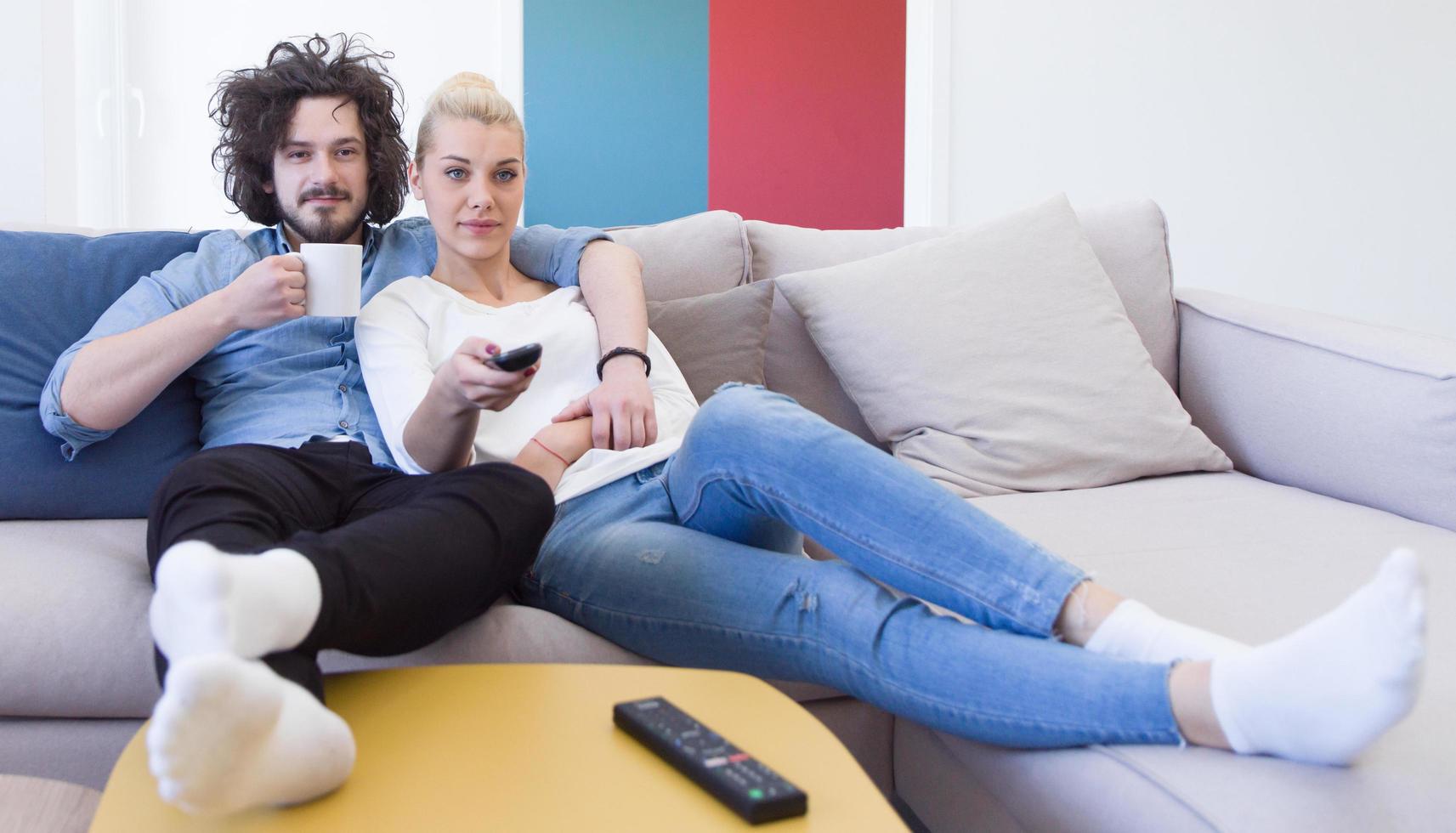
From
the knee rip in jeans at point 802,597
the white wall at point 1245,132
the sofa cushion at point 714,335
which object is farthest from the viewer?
the white wall at point 1245,132

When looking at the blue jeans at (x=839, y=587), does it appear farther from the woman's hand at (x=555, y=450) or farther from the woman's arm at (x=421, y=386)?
the woman's arm at (x=421, y=386)

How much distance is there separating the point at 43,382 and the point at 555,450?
2.44 feet

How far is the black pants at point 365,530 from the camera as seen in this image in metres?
0.94

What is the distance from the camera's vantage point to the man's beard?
1673 mm

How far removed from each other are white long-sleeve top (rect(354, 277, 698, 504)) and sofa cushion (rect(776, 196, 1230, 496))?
334 millimetres

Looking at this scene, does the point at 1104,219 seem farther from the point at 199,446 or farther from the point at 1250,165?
the point at 1250,165

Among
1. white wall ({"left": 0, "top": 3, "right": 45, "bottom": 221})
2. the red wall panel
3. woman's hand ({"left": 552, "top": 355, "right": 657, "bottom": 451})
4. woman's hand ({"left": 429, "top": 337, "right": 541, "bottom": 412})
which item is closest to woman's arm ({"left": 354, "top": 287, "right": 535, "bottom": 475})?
woman's hand ({"left": 429, "top": 337, "right": 541, "bottom": 412})

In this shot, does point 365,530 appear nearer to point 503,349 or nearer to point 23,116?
point 503,349

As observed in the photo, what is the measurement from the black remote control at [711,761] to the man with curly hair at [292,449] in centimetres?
21

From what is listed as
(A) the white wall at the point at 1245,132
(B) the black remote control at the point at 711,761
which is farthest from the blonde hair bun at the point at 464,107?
(A) the white wall at the point at 1245,132

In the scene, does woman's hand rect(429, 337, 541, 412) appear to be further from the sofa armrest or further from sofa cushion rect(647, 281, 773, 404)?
the sofa armrest

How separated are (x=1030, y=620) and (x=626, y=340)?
71cm

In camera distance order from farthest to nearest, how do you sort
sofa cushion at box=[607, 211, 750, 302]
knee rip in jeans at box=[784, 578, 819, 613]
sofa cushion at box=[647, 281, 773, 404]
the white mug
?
sofa cushion at box=[607, 211, 750, 302]
sofa cushion at box=[647, 281, 773, 404]
the white mug
knee rip in jeans at box=[784, 578, 819, 613]

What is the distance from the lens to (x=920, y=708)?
106 centimetres
